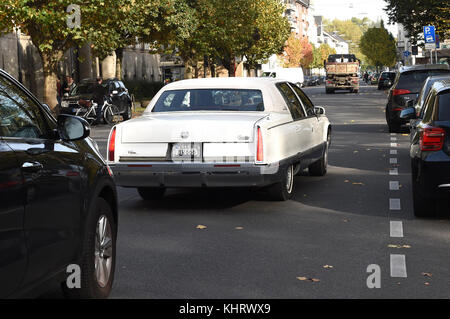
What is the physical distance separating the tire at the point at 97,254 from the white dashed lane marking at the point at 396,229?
3168 millimetres

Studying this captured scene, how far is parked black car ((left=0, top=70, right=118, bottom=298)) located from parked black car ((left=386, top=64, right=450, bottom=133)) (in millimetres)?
15856

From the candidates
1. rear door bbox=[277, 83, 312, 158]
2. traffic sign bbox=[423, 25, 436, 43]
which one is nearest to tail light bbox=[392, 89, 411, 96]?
rear door bbox=[277, 83, 312, 158]

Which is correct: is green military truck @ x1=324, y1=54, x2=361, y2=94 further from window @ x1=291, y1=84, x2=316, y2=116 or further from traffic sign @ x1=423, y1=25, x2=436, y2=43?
window @ x1=291, y1=84, x2=316, y2=116

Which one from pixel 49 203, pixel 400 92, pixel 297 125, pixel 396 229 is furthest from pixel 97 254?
pixel 400 92

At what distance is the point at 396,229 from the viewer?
8219 mm

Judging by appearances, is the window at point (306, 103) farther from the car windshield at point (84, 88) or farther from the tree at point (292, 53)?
the tree at point (292, 53)

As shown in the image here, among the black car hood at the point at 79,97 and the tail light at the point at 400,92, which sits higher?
the tail light at the point at 400,92

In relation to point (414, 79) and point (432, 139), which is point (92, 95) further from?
point (432, 139)

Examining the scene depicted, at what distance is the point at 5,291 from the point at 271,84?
24.5 ft

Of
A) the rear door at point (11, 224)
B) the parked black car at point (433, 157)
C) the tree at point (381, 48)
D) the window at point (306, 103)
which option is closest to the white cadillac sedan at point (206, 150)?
the window at point (306, 103)

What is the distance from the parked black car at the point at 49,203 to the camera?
13.1 ft

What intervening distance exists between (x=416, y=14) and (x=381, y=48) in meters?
95.8

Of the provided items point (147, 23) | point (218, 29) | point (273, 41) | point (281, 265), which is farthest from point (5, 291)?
point (273, 41)
